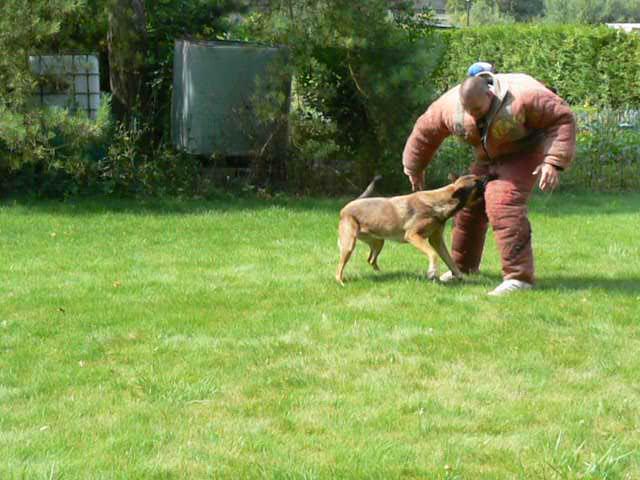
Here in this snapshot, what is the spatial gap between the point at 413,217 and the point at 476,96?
1303 millimetres

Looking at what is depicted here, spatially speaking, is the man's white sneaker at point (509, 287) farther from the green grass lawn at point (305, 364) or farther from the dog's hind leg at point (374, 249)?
the dog's hind leg at point (374, 249)

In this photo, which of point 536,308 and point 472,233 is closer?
point 536,308

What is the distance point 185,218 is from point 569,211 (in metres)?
5.21

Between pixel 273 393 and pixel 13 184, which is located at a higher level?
pixel 273 393

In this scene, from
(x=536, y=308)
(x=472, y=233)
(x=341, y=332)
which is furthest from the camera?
(x=472, y=233)

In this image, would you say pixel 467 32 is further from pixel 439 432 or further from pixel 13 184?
pixel 439 432

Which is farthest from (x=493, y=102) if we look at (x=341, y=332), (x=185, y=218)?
Answer: (x=185, y=218)

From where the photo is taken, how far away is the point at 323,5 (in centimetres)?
1347

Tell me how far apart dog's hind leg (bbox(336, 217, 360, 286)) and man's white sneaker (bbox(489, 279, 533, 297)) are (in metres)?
1.26

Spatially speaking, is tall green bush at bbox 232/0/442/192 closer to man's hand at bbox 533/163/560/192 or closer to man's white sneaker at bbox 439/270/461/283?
man's white sneaker at bbox 439/270/461/283

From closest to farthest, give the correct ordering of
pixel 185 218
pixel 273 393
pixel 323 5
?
pixel 273 393 → pixel 185 218 → pixel 323 5

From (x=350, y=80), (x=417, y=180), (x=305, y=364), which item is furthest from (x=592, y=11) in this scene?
(x=305, y=364)

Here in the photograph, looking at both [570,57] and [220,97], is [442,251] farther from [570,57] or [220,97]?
[570,57]

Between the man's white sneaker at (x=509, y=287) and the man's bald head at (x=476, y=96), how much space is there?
1456 millimetres
